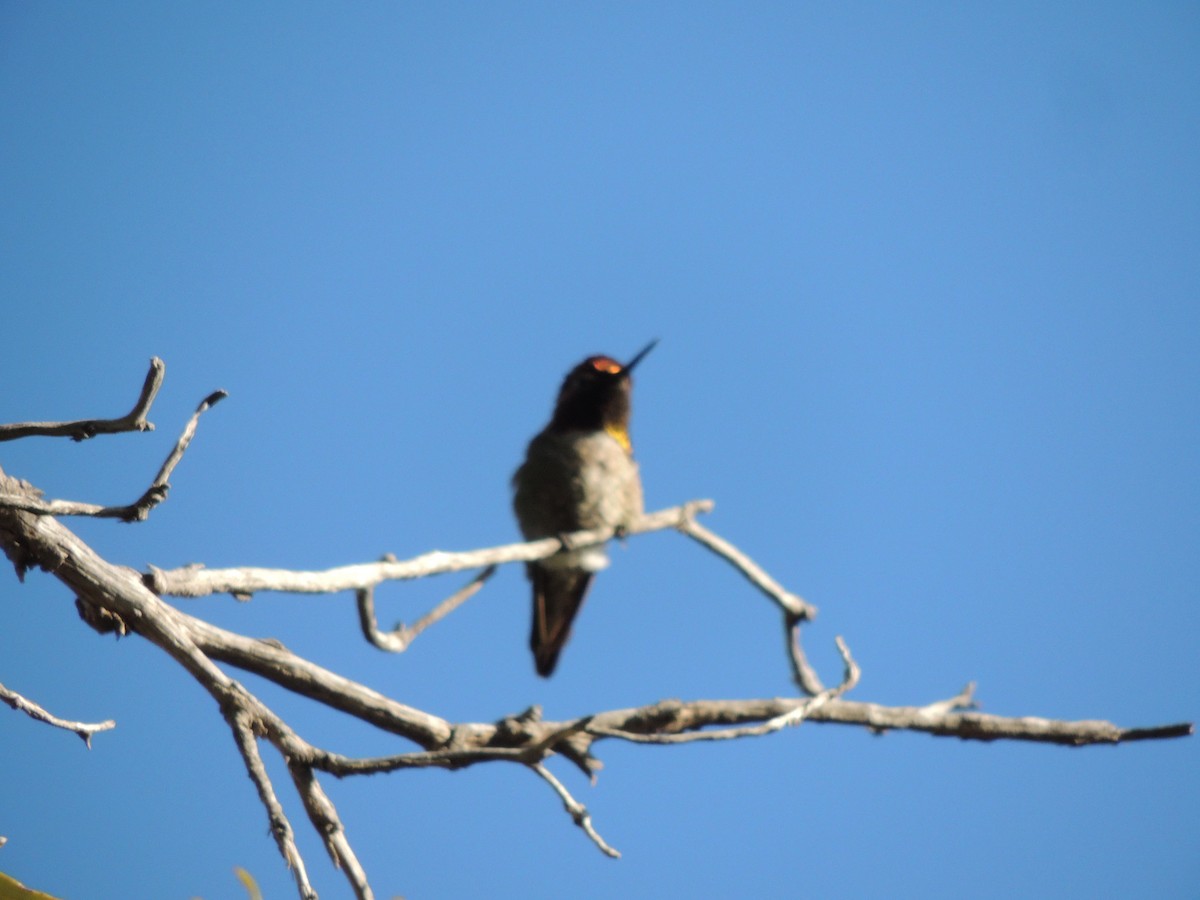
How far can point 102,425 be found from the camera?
8.79ft

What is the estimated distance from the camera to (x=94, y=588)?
2.78 metres

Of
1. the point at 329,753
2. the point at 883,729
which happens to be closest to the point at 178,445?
the point at 329,753

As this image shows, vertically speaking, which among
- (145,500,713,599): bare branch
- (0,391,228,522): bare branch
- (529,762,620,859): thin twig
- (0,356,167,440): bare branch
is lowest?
(529,762,620,859): thin twig

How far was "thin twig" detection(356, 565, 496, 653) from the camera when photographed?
3408 mm

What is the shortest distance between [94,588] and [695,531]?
2.18 metres

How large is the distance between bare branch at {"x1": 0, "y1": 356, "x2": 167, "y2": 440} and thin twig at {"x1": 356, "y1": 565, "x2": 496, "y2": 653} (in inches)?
33.1

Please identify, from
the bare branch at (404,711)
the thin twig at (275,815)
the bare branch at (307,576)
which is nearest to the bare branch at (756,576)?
the bare branch at (404,711)

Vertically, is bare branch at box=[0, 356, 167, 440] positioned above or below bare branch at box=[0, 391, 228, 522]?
above

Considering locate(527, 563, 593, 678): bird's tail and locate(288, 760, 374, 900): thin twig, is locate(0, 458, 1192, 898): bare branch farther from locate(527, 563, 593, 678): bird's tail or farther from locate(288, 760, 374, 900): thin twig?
locate(527, 563, 593, 678): bird's tail

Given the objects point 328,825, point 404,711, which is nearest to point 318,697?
point 404,711

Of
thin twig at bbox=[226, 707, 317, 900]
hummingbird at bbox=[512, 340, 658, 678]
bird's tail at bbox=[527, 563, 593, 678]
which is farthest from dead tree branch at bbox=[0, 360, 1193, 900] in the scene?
bird's tail at bbox=[527, 563, 593, 678]

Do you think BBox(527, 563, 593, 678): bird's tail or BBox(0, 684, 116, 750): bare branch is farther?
BBox(527, 563, 593, 678): bird's tail

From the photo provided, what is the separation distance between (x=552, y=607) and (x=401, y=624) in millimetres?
3946

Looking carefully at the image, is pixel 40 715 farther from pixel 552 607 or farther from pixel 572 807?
pixel 552 607
